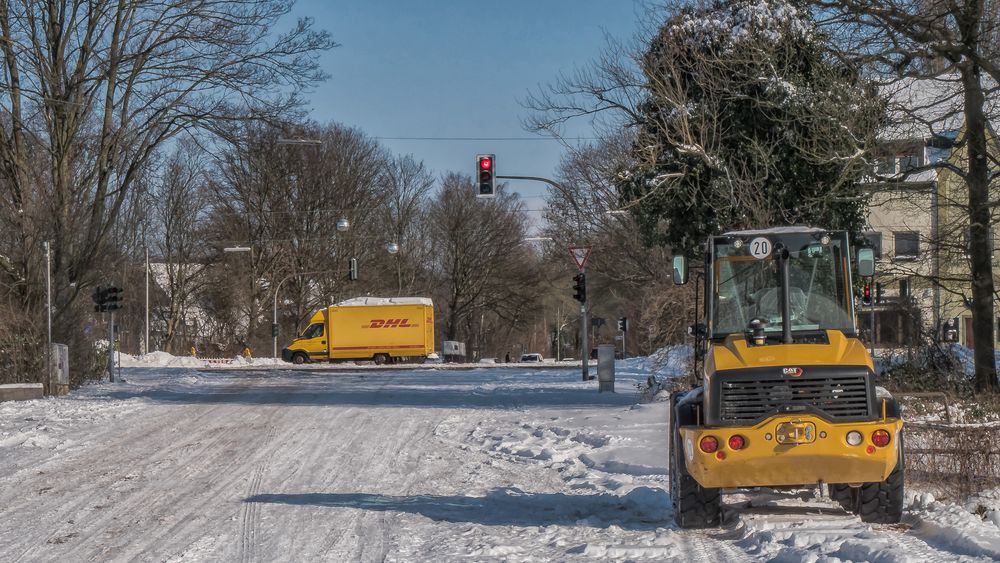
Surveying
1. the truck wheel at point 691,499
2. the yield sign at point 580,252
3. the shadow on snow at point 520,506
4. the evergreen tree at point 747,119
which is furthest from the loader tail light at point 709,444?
the yield sign at point 580,252

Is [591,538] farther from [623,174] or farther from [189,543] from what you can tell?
[623,174]

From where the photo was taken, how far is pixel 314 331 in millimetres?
54156

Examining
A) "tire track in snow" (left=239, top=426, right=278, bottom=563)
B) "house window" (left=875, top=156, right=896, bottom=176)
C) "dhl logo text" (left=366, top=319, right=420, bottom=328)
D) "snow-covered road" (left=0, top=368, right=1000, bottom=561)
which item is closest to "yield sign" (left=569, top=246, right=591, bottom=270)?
"snow-covered road" (left=0, top=368, right=1000, bottom=561)

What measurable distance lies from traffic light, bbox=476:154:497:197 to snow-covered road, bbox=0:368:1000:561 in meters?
5.39

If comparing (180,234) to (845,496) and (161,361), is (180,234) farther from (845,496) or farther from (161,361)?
(845,496)

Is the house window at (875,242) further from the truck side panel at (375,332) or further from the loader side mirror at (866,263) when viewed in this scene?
the truck side panel at (375,332)

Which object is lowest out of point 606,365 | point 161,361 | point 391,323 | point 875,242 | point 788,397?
point 161,361

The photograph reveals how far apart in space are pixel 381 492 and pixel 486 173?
1502cm

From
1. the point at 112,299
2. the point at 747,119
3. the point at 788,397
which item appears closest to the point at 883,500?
the point at 788,397

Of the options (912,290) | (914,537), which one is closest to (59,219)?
(912,290)

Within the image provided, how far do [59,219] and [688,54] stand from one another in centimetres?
1642

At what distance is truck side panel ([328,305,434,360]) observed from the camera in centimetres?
5312

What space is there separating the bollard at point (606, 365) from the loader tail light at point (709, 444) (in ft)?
53.9

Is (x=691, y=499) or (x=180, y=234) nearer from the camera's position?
(x=691, y=499)
